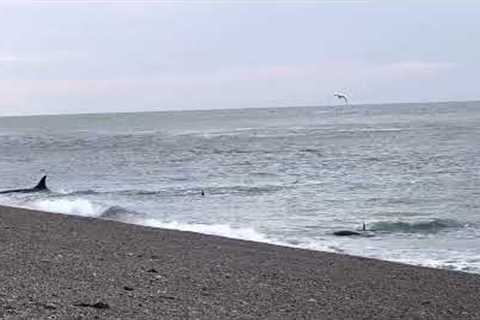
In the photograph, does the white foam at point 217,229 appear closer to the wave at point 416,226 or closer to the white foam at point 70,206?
the white foam at point 70,206

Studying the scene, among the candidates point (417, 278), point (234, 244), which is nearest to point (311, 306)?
point (417, 278)

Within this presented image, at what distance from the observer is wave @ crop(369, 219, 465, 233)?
18188 mm

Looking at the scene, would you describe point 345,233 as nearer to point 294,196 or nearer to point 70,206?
point 294,196

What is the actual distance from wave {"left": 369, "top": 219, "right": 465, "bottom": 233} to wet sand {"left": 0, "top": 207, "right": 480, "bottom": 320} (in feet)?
16.2

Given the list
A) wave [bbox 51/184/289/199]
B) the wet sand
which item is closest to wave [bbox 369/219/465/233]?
the wet sand

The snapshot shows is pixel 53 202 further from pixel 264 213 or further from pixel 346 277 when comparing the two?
pixel 346 277

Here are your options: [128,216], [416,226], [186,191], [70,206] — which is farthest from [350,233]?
[186,191]

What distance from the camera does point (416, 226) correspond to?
18641 millimetres

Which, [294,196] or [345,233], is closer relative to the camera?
[345,233]

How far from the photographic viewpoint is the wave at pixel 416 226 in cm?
1819

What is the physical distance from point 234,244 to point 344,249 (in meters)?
2.34

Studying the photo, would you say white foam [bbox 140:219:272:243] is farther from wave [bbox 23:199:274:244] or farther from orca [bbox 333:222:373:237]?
orca [bbox 333:222:373:237]

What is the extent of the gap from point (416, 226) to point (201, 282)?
10583mm

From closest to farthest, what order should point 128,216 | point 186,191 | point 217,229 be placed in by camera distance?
point 217,229 → point 128,216 → point 186,191
